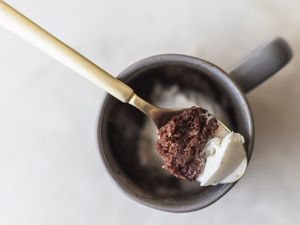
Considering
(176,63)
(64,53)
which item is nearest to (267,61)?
(176,63)

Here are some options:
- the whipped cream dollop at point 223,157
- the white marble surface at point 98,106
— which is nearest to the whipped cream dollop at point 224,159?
the whipped cream dollop at point 223,157

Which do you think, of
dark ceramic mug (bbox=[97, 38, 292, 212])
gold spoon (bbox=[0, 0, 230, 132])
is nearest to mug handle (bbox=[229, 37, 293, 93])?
dark ceramic mug (bbox=[97, 38, 292, 212])

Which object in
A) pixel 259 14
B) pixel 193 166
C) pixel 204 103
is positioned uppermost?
pixel 259 14

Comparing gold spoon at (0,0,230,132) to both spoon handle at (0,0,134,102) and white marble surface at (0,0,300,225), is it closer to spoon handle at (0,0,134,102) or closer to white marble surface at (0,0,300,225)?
spoon handle at (0,0,134,102)

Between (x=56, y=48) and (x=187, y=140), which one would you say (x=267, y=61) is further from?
(x=56, y=48)

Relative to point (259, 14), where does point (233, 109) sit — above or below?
below

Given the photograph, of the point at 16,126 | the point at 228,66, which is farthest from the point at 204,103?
the point at 16,126

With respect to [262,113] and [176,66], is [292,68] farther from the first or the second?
[176,66]
